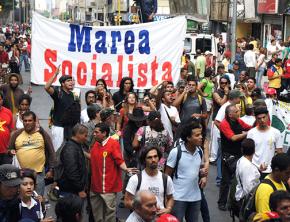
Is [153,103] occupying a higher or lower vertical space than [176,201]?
higher

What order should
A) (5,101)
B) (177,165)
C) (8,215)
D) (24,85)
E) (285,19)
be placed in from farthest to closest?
1. (285,19)
2. (24,85)
3. (5,101)
4. (177,165)
5. (8,215)

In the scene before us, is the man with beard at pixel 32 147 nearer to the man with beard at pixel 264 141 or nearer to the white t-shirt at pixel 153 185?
the white t-shirt at pixel 153 185

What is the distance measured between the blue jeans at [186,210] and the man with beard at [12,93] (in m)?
4.68

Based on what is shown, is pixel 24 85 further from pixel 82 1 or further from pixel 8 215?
pixel 82 1

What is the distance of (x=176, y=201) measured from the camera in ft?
23.1

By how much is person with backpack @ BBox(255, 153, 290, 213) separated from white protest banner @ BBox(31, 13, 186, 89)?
5.45m

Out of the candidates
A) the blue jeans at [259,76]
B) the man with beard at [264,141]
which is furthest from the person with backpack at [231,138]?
the blue jeans at [259,76]

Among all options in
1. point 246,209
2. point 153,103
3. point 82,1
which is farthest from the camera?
point 82,1

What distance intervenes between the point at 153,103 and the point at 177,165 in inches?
125

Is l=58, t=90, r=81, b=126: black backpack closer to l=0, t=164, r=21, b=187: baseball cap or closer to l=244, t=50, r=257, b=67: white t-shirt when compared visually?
l=0, t=164, r=21, b=187: baseball cap

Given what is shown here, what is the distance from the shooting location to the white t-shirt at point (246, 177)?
728cm

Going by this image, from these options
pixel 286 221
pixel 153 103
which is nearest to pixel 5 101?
pixel 153 103

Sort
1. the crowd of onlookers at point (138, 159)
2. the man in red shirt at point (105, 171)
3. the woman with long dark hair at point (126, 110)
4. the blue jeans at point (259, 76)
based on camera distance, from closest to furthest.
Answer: the crowd of onlookers at point (138, 159)
the man in red shirt at point (105, 171)
the woman with long dark hair at point (126, 110)
the blue jeans at point (259, 76)

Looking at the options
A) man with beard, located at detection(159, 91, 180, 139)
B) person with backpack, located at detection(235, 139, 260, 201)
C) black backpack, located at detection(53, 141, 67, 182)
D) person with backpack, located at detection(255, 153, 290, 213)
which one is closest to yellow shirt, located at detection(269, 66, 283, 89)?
man with beard, located at detection(159, 91, 180, 139)
